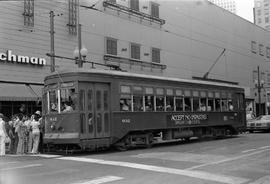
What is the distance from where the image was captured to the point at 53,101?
16359mm

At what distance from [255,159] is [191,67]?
27228mm

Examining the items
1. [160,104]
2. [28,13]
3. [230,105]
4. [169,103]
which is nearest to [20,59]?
[28,13]

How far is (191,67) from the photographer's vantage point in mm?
40281

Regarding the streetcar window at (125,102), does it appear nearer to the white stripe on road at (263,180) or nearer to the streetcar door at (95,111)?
the streetcar door at (95,111)

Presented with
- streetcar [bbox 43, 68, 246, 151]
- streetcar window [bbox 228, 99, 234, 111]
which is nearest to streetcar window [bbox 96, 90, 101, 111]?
streetcar [bbox 43, 68, 246, 151]

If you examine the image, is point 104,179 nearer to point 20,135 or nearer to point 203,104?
point 20,135

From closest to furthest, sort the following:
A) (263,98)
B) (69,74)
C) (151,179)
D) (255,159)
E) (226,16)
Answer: (151,179) → (255,159) → (69,74) → (226,16) → (263,98)

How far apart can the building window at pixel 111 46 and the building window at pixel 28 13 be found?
7119 millimetres

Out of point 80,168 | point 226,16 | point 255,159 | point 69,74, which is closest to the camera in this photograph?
point 80,168

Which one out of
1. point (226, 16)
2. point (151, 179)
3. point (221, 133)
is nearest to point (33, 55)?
point (221, 133)

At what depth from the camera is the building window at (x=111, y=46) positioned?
30252 mm

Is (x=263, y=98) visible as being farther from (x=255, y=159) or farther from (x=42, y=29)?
(x=255, y=159)

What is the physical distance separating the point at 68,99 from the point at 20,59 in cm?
890

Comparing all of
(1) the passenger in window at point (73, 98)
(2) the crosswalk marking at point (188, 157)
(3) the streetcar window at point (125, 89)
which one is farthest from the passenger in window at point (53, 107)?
(2) the crosswalk marking at point (188, 157)
